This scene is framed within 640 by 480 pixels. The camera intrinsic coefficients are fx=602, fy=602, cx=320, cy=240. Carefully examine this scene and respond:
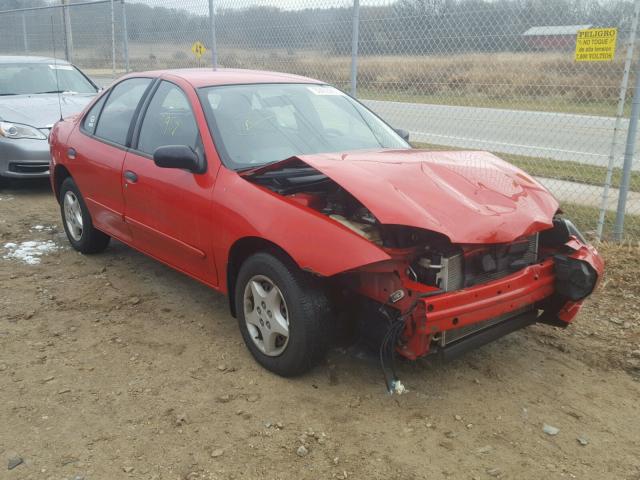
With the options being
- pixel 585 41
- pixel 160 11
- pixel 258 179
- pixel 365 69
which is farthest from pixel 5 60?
pixel 585 41

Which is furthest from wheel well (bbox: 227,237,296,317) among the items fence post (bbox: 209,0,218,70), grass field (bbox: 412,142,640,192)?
fence post (bbox: 209,0,218,70)

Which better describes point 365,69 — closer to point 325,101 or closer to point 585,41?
point 585,41

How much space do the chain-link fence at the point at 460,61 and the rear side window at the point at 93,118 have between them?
300 centimetres

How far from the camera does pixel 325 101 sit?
14.3 feet

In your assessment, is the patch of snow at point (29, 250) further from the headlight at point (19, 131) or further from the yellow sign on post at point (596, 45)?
the yellow sign on post at point (596, 45)

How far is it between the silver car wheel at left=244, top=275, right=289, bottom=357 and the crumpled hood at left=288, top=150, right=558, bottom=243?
72 centimetres

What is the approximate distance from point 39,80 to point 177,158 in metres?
6.33

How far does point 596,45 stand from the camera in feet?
17.2

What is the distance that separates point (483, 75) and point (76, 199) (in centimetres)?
465

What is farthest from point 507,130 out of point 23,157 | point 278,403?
point 278,403

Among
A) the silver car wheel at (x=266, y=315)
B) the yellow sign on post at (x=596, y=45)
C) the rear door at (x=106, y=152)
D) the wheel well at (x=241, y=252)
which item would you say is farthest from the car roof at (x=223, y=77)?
the yellow sign on post at (x=596, y=45)

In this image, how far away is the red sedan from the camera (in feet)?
9.55

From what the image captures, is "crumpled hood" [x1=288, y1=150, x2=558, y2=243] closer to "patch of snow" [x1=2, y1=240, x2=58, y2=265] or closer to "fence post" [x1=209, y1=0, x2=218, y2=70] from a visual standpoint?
"patch of snow" [x1=2, y1=240, x2=58, y2=265]

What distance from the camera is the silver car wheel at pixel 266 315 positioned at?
3248 mm
